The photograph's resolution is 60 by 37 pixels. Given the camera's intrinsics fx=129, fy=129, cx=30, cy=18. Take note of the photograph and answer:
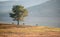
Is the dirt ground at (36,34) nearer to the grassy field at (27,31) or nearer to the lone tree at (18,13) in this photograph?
the grassy field at (27,31)

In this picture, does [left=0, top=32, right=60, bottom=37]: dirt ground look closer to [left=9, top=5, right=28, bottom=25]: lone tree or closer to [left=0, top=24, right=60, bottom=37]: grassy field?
[left=0, top=24, right=60, bottom=37]: grassy field

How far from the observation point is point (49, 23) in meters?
2.13

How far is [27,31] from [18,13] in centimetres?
34

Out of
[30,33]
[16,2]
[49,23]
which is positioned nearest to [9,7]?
[16,2]

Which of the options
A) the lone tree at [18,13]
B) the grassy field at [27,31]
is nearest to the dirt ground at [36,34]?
the grassy field at [27,31]

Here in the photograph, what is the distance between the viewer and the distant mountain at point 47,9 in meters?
2.16

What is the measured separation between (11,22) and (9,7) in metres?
0.26

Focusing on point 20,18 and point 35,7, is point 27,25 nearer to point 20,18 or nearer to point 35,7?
point 20,18

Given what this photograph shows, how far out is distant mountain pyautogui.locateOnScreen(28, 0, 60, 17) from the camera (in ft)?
7.08

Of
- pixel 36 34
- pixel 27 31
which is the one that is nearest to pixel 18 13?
pixel 27 31

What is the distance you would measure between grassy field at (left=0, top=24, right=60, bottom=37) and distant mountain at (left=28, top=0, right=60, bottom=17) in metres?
0.23

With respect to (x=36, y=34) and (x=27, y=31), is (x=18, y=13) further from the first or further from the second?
(x=36, y=34)

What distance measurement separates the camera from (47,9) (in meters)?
2.18

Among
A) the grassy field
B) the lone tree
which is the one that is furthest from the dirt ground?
the lone tree
